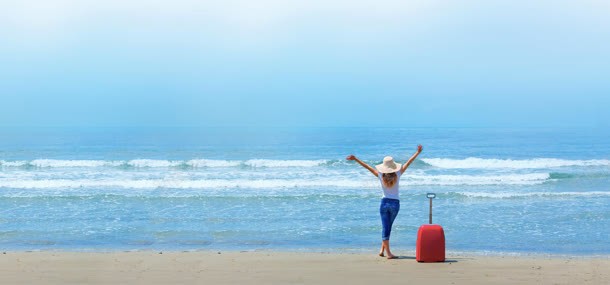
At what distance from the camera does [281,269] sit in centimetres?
850

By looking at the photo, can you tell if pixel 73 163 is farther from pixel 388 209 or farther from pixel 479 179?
pixel 388 209

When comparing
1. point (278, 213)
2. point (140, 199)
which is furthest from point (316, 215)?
point (140, 199)

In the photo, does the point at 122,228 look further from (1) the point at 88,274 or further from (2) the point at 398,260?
(2) the point at 398,260

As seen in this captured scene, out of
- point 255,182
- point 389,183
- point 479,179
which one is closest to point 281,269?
point 389,183

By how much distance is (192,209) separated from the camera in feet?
49.9

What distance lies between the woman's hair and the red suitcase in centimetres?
63

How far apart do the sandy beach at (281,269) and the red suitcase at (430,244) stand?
0.45 ft

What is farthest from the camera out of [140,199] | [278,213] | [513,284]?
[140,199]

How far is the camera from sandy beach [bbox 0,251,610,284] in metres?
7.82

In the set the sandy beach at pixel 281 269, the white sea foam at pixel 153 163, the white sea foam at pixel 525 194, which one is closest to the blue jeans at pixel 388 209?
the sandy beach at pixel 281 269

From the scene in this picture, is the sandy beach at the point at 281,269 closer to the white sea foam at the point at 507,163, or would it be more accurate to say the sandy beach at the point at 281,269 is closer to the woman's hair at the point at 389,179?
the woman's hair at the point at 389,179

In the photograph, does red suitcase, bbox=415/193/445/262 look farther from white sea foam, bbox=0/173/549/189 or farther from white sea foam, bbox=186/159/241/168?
white sea foam, bbox=186/159/241/168

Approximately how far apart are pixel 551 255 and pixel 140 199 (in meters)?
10.0

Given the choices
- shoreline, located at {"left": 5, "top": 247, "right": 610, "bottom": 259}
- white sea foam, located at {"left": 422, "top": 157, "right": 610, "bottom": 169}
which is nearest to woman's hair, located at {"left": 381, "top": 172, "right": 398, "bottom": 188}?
shoreline, located at {"left": 5, "top": 247, "right": 610, "bottom": 259}
